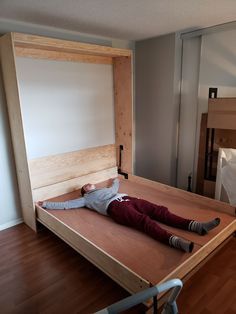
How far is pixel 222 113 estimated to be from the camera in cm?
261

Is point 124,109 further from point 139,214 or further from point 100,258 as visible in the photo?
point 100,258

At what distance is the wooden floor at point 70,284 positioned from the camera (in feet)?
5.45

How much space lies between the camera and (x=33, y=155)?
2.71m

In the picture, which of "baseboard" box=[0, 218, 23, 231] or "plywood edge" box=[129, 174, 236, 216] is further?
"baseboard" box=[0, 218, 23, 231]

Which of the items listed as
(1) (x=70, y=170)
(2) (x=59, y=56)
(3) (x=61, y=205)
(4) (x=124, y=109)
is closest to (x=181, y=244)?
(3) (x=61, y=205)

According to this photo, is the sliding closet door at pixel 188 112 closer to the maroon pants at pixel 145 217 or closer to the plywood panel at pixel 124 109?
the plywood panel at pixel 124 109

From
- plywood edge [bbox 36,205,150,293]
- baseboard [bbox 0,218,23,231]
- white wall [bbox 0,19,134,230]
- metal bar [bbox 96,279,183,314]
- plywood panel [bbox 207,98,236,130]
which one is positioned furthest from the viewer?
baseboard [bbox 0,218,23,231]

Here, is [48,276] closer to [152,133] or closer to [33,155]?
[33,155]

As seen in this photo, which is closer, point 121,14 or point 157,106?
point 121,14

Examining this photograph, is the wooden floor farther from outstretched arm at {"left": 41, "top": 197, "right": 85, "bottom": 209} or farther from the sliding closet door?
the sliding closet door

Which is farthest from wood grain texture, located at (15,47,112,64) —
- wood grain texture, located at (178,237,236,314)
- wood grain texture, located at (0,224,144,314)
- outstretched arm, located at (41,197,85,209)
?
wood grain texture, located at (178,237,236,314)

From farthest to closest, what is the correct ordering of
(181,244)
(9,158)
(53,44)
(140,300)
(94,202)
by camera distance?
(9,158)
(94,202)
(53,44)
(181,244)
(140,300)

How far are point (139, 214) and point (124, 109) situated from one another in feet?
5.29

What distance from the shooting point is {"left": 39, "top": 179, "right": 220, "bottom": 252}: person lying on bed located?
6.32 feet
